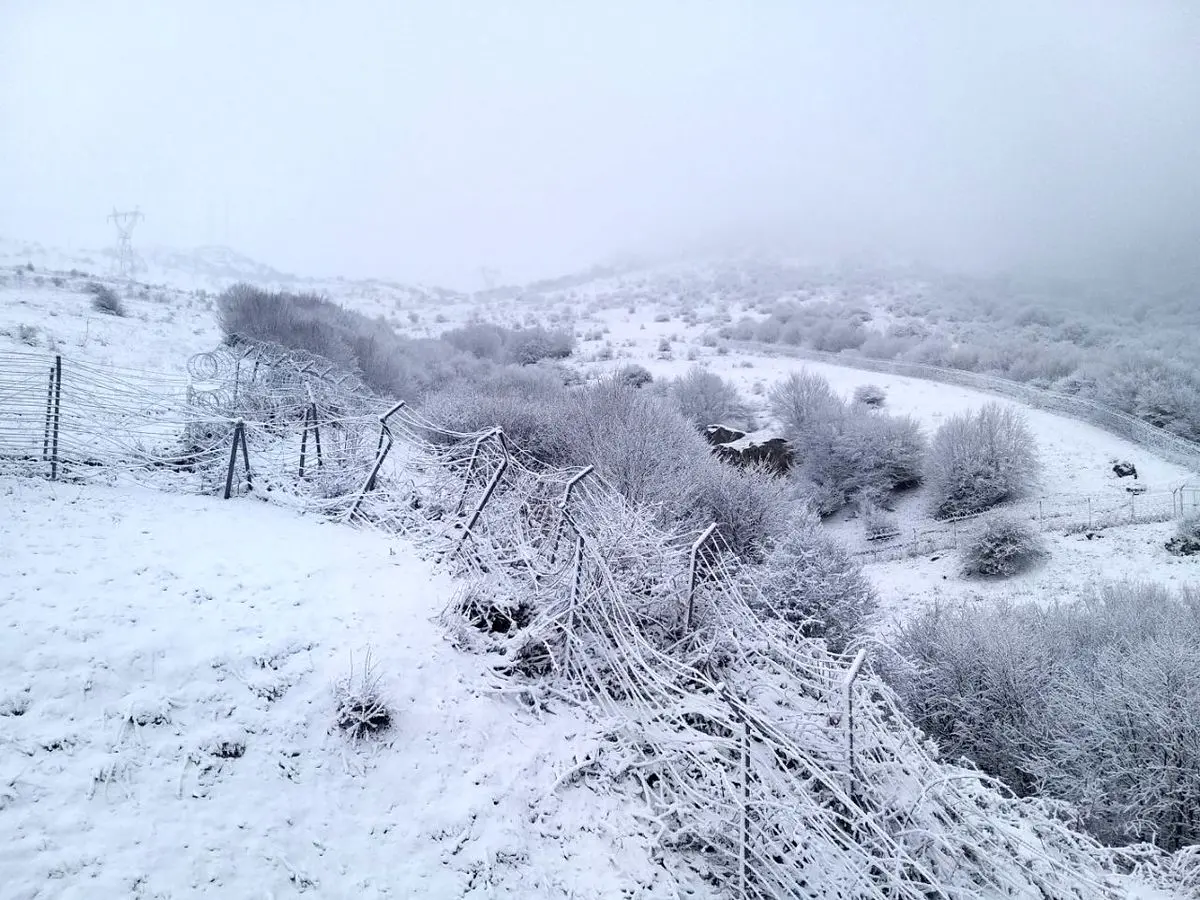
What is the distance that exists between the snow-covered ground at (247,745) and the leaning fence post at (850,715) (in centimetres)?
146

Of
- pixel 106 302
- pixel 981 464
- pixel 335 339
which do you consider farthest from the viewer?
pixel 335 339

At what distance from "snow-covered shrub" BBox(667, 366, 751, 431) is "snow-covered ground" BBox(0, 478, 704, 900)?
20.1 m

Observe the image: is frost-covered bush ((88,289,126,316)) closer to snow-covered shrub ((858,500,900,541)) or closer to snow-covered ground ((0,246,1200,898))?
snow-covered ground ((0,246,1200,898))

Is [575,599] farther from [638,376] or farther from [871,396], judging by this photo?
[871,396]

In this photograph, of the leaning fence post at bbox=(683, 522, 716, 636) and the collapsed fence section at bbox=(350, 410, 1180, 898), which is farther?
the leaning fence post at bbox=(683, 522, 716, 636)

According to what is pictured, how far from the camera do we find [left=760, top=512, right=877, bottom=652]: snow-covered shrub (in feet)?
36.3

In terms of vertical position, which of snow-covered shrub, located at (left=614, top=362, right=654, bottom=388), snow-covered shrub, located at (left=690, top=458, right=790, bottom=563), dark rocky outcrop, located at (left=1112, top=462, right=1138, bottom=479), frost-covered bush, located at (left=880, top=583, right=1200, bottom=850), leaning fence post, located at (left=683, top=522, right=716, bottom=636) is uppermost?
snow-covered shrub, located at (left=614, top=362, right=654, bottom=388)

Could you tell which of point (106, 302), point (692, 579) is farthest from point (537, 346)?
point (692, 579)

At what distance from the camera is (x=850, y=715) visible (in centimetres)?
460

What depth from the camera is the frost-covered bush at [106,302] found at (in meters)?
20.2

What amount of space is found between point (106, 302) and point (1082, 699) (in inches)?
1046

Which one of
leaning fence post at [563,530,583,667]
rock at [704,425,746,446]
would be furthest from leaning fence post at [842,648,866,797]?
rock at [704,425,746,446]

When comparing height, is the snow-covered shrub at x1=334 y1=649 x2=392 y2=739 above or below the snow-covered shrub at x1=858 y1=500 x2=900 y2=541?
above

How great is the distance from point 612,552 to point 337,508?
155 inches
